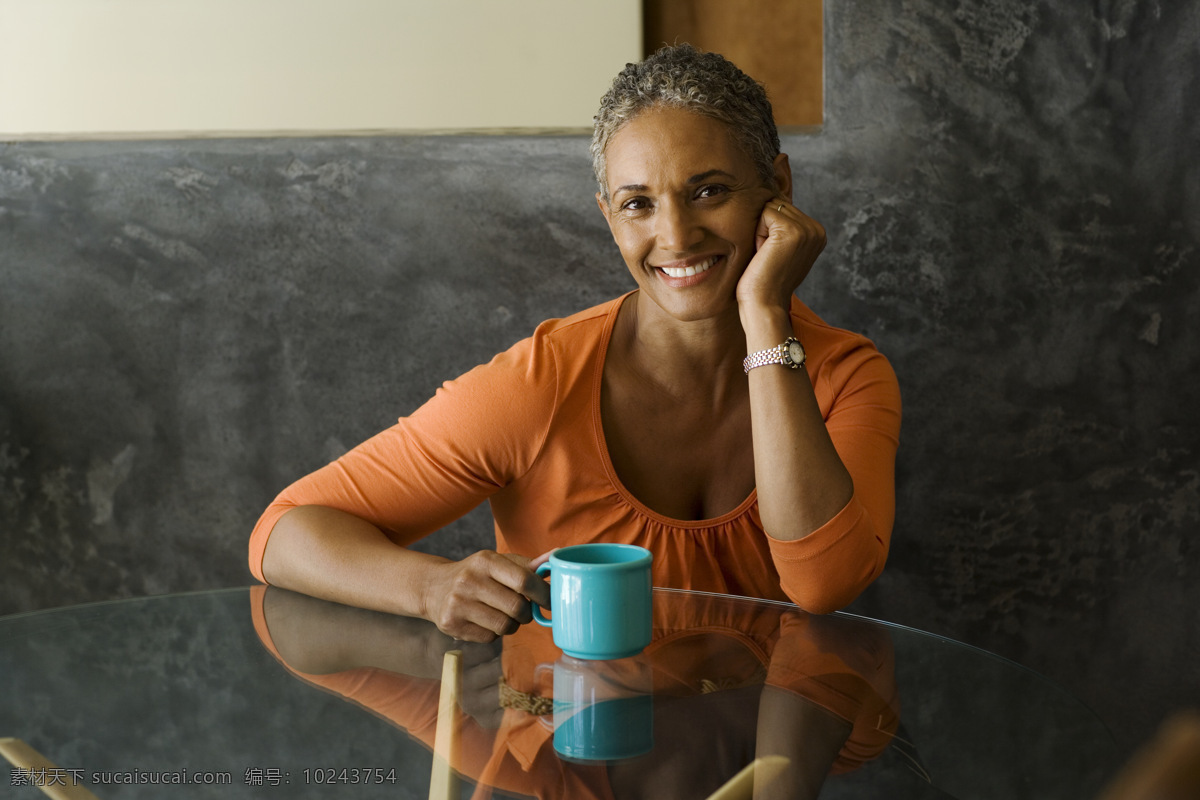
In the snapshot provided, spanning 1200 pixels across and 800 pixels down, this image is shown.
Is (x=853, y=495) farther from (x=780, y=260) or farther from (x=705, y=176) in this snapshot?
(x=705, y=176)

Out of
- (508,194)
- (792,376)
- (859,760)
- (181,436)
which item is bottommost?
(181,436)

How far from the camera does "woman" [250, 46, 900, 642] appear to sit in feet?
4.04

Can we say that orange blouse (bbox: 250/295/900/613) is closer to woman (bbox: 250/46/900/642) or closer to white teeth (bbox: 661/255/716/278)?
woman (bbox: 250/46/900/642)

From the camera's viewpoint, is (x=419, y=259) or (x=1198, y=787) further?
(x=419, y=259)

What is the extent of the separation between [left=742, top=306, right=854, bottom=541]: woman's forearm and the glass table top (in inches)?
5.1

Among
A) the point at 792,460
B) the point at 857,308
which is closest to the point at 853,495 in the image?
the point at 792,460

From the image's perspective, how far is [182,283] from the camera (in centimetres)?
202

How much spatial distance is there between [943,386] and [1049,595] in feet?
1.66

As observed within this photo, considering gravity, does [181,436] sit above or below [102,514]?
above

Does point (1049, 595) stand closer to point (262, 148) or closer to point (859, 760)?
point (859, 760)

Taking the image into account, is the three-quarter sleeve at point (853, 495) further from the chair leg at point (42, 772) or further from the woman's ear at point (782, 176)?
the chair leg at point (42, 772)

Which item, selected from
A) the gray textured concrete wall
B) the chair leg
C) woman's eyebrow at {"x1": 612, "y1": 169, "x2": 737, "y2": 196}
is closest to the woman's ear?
woman's eyebrow at {"x1": 612, "y1": 169, "x2": 737, "y2": 196}

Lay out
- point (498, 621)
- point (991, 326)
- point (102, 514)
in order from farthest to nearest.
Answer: point (102, 514)
point (991, 326)
point (498, 621)

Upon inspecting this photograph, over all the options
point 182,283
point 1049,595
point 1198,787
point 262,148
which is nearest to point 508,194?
point 262,148
